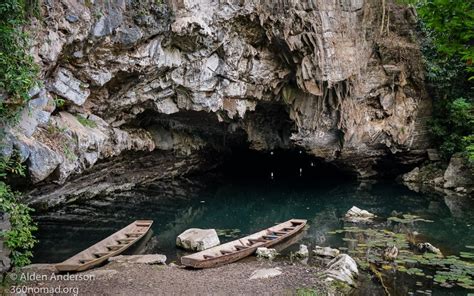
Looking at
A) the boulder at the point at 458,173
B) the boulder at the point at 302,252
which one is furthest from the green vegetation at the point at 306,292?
the boulder at the point at 458,173

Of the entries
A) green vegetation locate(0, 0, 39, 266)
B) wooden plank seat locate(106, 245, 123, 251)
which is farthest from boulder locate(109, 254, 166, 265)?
green vegetation locate(0, 0, 39, 266)

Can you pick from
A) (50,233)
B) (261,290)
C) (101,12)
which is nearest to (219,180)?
(50,233)

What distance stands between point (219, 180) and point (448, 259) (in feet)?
54.8

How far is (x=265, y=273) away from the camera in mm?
10273

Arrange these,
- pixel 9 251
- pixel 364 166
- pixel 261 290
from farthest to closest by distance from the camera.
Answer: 1. pixel 364 166
2. pixel 261 290
3. pixel 9 251

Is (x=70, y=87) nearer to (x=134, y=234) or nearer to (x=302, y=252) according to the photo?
(x=134, y=234)

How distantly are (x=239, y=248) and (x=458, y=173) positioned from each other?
15.2 m

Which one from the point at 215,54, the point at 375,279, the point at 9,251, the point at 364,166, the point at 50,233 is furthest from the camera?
the point at 364,166

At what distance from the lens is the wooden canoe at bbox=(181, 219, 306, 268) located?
10789 mm

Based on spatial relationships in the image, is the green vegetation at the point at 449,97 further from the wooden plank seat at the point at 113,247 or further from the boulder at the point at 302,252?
the wooden plank seat at the point at 113,247

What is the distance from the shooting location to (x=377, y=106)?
22.2 meters

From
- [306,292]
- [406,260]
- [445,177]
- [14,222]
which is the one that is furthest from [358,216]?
[14,222]

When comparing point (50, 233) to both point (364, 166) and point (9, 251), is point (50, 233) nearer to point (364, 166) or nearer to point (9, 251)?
point (9, 251)

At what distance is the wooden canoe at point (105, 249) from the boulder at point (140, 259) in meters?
0.28
